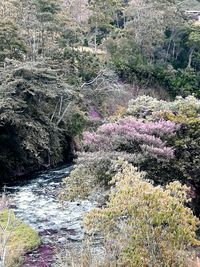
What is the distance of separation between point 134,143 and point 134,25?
3004 cm

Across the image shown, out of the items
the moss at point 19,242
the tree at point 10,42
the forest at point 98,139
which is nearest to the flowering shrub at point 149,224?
the forest at point 98,139

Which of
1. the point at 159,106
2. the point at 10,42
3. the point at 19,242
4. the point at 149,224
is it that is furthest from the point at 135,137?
the point at 10,42

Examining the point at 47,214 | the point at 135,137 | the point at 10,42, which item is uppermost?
the point at 10,42

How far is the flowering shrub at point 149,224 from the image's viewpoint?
8.26 m

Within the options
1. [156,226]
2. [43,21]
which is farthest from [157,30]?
[156,226]

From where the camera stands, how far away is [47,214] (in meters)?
16.9

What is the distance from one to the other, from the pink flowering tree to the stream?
3.06 meters

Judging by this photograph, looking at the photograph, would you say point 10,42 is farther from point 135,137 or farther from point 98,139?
point 135,137

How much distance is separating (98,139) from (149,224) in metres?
5.89

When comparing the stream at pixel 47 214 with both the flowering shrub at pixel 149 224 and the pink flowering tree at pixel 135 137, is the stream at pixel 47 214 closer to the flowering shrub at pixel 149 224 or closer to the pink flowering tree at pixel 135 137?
the pink flowering tree at pixel 135 137

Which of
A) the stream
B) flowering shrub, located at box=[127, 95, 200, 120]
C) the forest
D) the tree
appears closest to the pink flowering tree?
the forest

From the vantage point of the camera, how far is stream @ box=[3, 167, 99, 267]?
13.5m

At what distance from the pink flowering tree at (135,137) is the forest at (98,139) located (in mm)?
34

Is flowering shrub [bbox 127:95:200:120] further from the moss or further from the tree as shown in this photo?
the tree
